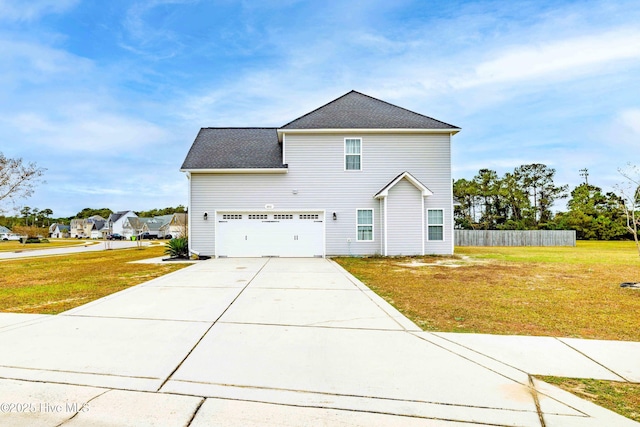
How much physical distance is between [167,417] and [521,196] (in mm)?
44673

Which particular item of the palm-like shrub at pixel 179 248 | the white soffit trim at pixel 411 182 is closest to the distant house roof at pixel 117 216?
the palm-like shrub at pixel 179 248

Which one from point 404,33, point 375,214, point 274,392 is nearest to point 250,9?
point 404,33

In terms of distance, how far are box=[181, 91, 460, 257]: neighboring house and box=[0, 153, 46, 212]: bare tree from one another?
51.0 feet

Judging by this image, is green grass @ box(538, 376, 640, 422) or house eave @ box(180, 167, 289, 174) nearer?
green grass @ box(538, 376, 640, 422)

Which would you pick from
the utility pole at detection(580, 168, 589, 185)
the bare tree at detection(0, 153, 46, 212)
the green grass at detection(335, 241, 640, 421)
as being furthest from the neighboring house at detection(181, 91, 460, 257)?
the utility pole at detection(580, 168, 589, 185)

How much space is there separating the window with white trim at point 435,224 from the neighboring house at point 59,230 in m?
105

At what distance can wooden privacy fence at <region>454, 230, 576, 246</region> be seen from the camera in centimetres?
2933

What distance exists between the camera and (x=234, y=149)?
17766 millimetres

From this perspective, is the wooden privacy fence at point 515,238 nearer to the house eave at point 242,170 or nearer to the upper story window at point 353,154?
the upper story window at point 353,154

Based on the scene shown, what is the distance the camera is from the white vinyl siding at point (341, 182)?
16.5m

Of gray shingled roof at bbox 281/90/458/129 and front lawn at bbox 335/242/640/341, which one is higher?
gray shingled roof at bbox 281/90/458/129

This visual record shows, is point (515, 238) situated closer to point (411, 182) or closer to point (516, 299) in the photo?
point (411, 182)

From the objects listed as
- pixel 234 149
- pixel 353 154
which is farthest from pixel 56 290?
pixel 353 154

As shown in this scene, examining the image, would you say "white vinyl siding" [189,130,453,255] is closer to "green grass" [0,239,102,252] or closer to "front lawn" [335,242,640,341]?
"front lawn" [335,242,640,341]
